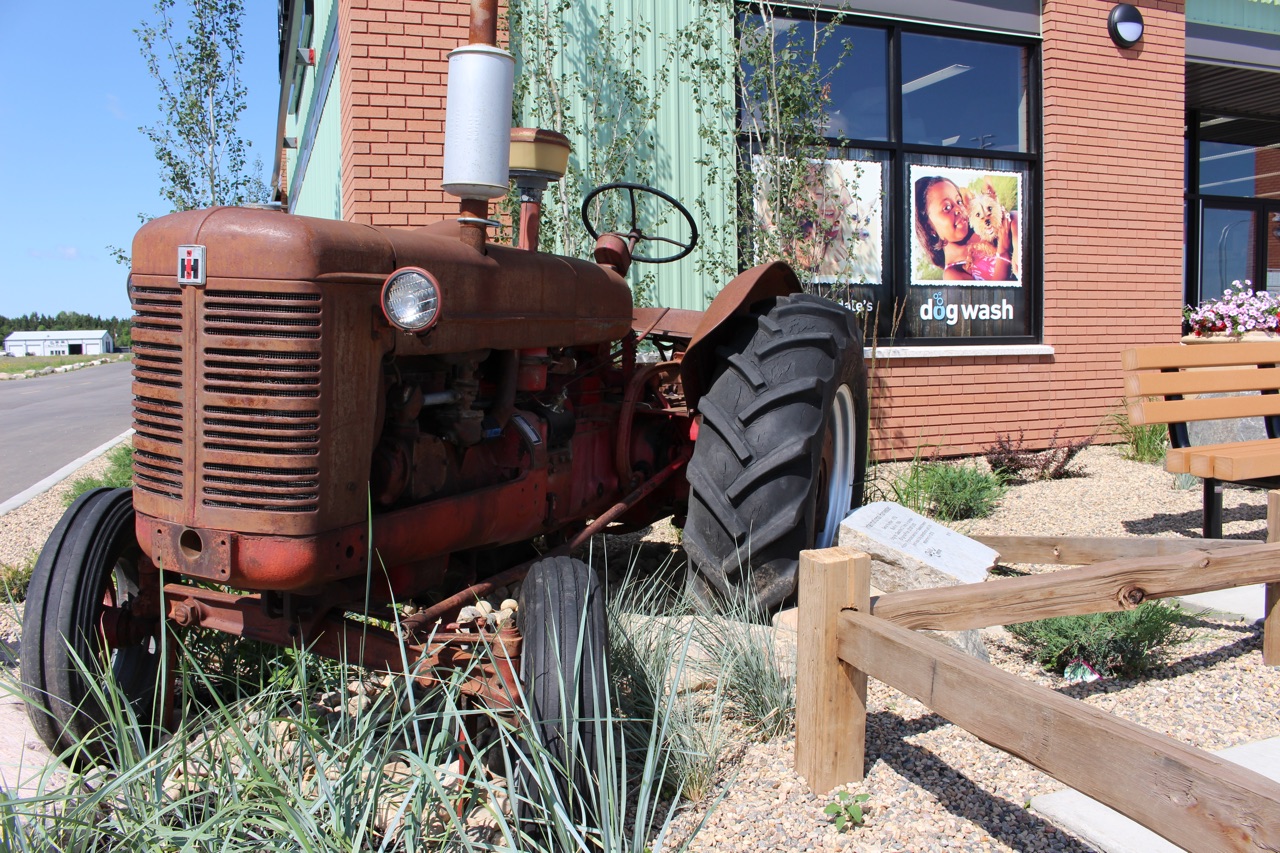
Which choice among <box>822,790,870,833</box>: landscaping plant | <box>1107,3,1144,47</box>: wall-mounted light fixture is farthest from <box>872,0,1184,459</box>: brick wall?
<box>822,790,870,833</box>: landscaping plant

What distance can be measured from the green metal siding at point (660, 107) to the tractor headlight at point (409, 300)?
4500mm

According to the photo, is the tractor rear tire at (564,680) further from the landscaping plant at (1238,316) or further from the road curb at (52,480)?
the landscaping plant at (1238,316)

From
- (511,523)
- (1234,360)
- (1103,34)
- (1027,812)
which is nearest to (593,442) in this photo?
(511,523)

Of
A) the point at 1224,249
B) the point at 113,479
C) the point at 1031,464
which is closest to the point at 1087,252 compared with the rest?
the point at 1031,464

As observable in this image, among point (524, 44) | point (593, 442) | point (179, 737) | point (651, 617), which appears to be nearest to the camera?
point (179, 737)

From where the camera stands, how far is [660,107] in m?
6.87

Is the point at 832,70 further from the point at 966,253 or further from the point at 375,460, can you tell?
the point at 375,460

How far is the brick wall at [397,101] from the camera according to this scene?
6098 millimetres

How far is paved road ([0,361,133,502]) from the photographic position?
855 cm

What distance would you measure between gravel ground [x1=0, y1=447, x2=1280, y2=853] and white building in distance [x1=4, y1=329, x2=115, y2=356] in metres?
53.7

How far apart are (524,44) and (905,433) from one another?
153 inches

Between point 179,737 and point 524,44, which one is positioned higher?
point 524,44

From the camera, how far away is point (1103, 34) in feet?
26.2

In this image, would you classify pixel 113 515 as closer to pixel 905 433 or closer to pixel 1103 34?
pixel 905 433
